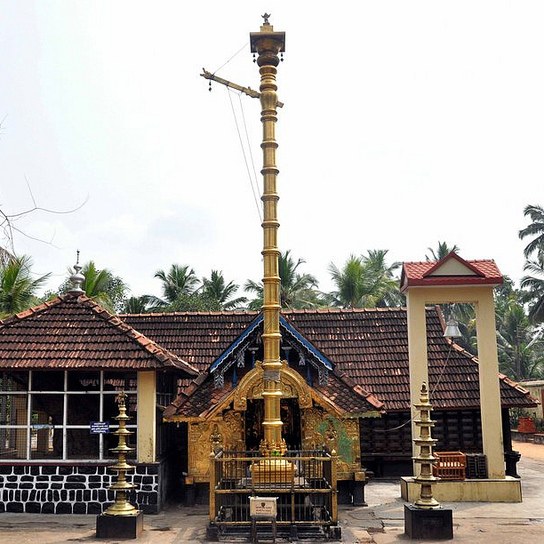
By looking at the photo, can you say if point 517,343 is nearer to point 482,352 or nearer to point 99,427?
point 482,352

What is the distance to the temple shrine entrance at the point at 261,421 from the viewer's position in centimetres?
1524

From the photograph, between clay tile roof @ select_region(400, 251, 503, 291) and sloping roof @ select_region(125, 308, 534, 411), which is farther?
sloping roof @ select_region(125, 308, 534, 411)

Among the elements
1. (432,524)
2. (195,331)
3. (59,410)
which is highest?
(195,331)

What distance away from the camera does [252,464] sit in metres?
11.9

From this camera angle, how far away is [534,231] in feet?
121

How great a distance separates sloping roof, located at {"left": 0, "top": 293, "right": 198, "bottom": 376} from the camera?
13438 mm

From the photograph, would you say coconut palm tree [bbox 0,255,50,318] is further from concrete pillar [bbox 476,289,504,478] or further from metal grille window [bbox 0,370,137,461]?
concrete pillar [bbox 476,289,504,478]

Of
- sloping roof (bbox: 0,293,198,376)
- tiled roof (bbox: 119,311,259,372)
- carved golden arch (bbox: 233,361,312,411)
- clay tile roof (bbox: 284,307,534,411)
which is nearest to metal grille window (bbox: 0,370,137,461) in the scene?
sloping roof (bbox: 0,293,198,376)

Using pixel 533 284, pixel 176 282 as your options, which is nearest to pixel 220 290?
pixel 176 282

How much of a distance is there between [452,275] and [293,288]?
2025cm

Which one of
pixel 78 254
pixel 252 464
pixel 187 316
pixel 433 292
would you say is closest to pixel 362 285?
pixel 187 316

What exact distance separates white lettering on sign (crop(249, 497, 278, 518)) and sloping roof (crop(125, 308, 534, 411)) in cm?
612

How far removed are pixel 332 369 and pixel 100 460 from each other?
533cm

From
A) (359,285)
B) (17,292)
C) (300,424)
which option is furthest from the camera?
(359,285)
